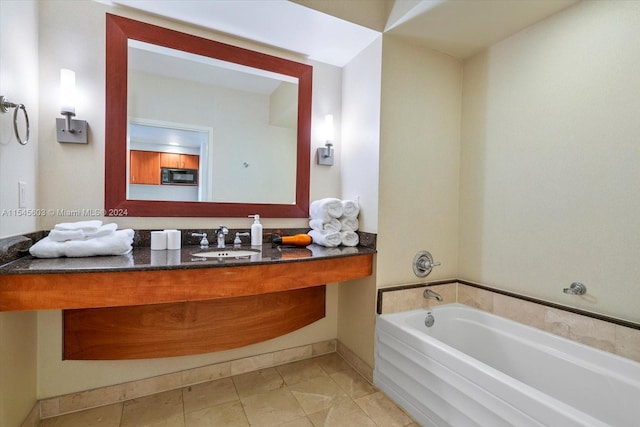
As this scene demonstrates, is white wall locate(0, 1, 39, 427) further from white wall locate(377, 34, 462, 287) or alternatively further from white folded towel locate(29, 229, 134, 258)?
white wall locate(377, 34, 462, 287)

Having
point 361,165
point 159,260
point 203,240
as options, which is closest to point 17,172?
point 159,260

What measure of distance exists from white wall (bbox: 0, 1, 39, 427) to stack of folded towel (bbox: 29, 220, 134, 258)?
5.2 inches

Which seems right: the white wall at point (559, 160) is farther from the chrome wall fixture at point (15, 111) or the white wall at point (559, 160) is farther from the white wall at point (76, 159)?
the chrome wall fixture at point (15, 111)

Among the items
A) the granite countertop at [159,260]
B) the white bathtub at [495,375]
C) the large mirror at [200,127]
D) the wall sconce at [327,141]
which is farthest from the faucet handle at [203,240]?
the white bathtub at [495,375]

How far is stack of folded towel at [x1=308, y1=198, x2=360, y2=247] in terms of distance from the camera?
1897mm

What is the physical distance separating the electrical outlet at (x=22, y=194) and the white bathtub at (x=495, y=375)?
1944 millimetres

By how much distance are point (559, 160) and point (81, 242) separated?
97.5 inches

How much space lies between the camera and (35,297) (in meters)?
1.10

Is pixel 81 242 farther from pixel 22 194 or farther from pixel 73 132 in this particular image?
pixel 73 132

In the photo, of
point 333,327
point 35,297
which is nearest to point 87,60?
point 35,297

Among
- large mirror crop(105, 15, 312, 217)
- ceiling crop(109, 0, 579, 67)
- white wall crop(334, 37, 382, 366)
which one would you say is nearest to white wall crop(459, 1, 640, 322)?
ceiling crop(109, 0, 579, 67)

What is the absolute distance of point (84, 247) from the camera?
4.34ft

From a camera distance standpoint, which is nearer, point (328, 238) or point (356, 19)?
point (356, 19)

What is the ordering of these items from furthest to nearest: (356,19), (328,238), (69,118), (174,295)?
1. (328,238)
2. (356,19)
3. (69,118)
4. (174,295)
